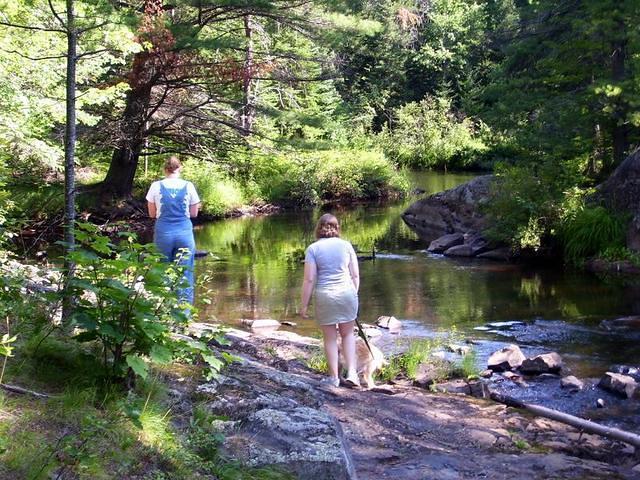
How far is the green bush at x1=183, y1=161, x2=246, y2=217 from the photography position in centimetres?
2348

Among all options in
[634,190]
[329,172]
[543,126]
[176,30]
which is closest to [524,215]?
[634,190]

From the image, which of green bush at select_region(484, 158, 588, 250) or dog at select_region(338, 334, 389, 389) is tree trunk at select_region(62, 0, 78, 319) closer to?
dog at select_region(338, 334, 389, 389)

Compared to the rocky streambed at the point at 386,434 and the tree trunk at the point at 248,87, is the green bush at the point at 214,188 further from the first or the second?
the rocky streambed at the point at 386,434

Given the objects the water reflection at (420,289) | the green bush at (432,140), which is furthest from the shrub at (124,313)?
the green bush at (432,140)

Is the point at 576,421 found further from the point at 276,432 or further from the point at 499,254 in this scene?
the point at 499,254

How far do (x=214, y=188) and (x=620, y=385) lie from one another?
18329 mm

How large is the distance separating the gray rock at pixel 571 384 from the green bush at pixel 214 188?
16997 mm

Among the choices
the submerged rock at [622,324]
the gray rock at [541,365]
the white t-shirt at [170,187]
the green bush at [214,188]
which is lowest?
the gray rock at [541,365]

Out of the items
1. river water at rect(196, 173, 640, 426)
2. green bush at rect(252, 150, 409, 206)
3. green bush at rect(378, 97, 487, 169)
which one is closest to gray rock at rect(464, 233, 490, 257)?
river water at rect(196, 173, 640, 426)

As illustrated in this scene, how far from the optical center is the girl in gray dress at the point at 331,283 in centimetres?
646

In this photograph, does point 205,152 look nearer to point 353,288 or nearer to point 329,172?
point 329,172

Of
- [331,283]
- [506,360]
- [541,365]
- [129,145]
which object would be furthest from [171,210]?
[129,145]

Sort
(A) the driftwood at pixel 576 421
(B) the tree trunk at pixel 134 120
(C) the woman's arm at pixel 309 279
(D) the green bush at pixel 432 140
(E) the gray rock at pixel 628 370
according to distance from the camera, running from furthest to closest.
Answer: (D) the green bush at pixel 432 140 → (B) the tree trunk at pixel 134 120 → (E) the gray rock at pixel 628 370 → (C) the woman's arm at pixel 309 279 → (A) the driftwood at pixel 576 421

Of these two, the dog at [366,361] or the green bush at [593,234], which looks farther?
the green bush at [593,234]
